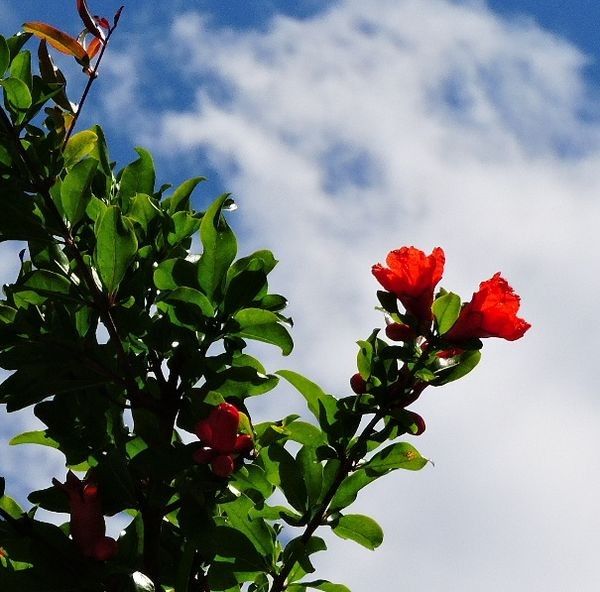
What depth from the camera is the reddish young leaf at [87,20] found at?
2.16m

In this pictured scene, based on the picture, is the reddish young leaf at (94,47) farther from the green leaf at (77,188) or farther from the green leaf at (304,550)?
the green leaf at (304,550)

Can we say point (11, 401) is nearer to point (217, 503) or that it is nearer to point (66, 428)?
point (66, 428)

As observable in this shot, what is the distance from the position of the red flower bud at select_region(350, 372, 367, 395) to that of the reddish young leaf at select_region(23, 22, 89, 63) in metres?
1.01

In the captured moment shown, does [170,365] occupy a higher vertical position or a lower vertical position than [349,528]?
higher

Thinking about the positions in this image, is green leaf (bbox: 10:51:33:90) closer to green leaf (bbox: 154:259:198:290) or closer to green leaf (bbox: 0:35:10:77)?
green leaf (bbox: 0:35:10:77)

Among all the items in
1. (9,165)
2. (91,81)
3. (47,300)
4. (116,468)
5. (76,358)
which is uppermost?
(91,81)

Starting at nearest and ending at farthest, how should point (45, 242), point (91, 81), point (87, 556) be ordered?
point (87, 556)
point (45, 242)
point (91, 81)

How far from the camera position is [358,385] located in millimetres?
1809

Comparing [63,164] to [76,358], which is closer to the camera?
[76,358]

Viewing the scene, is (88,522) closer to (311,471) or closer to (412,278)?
(311,471)

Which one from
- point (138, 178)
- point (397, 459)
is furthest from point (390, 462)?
point (138, 178)

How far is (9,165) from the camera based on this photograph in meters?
1.83

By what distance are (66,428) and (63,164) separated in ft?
1.88

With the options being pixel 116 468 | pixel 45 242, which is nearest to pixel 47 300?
pixel 45 242
